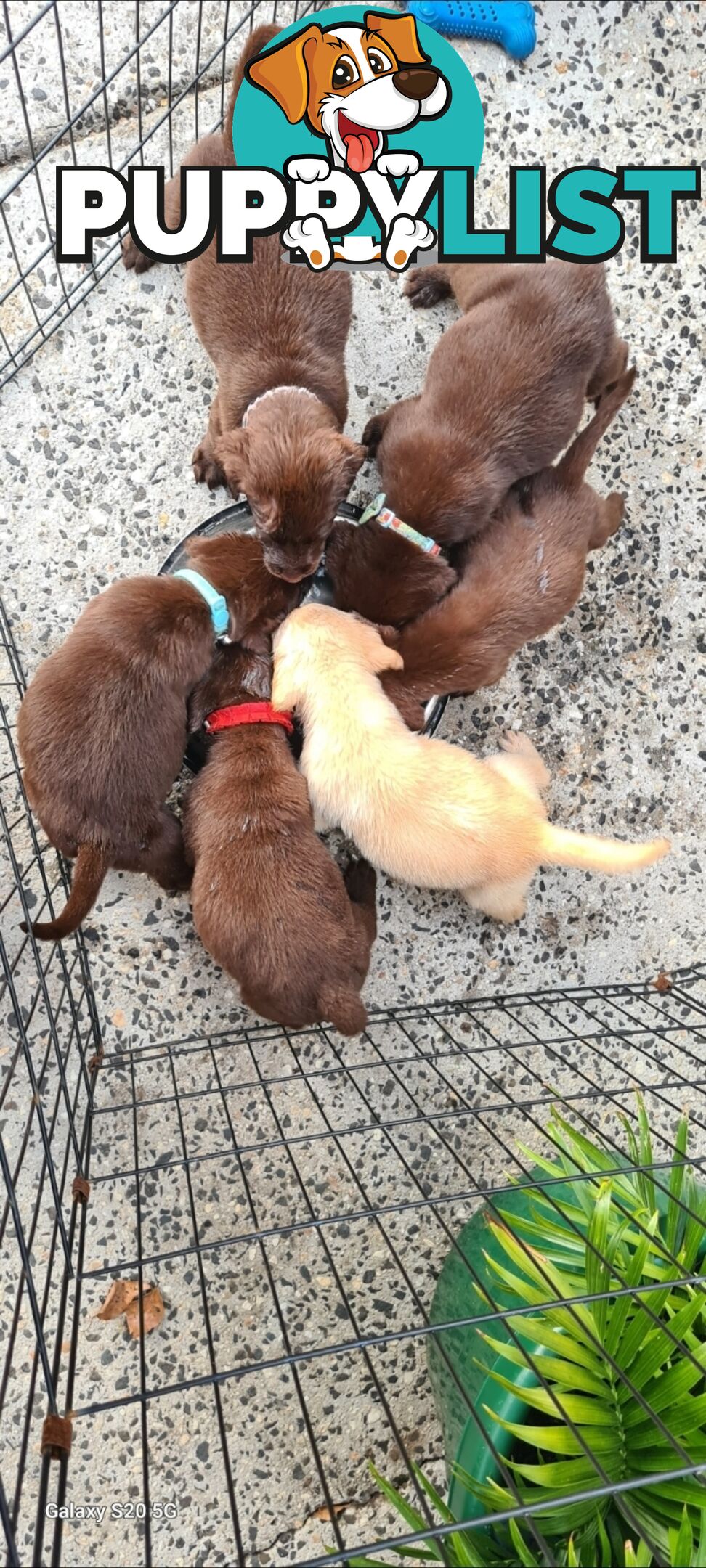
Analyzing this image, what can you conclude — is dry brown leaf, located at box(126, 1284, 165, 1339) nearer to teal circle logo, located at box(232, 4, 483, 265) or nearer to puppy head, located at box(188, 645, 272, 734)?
puppy head, located at box(188, 645, 272, 734)

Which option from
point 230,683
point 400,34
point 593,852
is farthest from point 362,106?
point 593,852

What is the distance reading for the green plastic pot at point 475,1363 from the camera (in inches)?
61.7

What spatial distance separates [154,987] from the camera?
7.72 feet

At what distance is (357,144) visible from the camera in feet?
7.36

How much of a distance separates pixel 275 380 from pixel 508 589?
647mm

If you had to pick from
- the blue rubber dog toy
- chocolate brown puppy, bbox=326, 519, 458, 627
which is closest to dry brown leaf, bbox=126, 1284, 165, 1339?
chocolate brown puppy, bbox=326, 519, 458, 627

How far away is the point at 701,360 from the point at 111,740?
1874mm

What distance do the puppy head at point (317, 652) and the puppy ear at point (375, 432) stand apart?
0.55 metres

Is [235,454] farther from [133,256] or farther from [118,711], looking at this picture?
[133,256]

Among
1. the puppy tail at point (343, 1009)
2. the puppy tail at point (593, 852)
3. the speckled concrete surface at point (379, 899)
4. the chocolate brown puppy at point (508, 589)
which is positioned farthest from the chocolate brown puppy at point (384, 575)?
the puppy tail at point (343, 1009)

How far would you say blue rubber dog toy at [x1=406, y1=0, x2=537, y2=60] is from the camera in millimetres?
2447

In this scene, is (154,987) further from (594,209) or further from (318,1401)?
(594,209)

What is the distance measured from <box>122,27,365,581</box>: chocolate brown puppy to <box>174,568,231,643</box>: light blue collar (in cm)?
12

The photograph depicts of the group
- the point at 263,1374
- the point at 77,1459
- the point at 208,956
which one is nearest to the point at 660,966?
the point at 208,956
